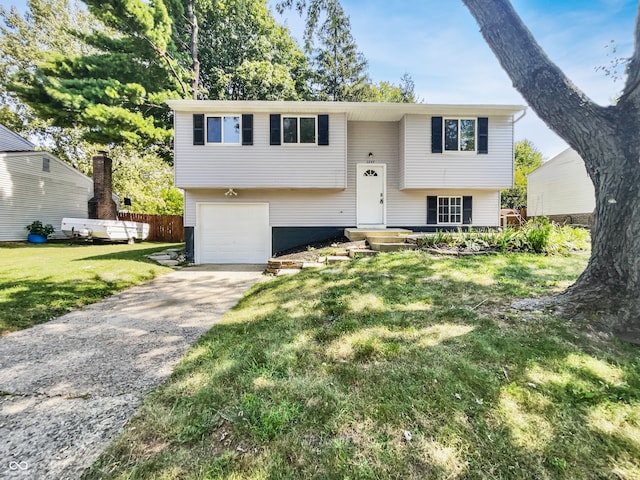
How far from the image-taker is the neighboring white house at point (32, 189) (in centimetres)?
1298

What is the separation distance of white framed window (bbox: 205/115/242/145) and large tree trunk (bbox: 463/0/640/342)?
7202 millimetres

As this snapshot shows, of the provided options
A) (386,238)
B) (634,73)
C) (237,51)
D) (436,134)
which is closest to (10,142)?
(237,51)

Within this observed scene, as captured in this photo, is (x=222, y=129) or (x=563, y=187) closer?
(x=222, y=129)

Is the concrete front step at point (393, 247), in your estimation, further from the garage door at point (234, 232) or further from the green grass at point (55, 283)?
the green grass at point (55, 283)

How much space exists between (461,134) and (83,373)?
1034 centimetres

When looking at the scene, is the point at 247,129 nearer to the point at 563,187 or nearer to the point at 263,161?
the point at 263,161

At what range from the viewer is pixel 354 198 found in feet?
31.9

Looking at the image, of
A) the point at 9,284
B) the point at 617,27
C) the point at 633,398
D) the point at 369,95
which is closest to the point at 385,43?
the point at 617,27

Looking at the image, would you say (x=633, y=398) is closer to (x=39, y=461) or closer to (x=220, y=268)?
(x=39, y=461)

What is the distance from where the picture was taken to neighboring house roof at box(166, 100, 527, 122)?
8.67 metres

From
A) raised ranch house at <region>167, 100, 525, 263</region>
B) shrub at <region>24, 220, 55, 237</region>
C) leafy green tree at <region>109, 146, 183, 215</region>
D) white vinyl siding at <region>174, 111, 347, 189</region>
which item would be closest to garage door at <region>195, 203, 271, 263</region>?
raised ranch house at <region>167, 100, 525, 263</region>

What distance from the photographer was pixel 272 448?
162cm

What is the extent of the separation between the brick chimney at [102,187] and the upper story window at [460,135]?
15329 millimetres

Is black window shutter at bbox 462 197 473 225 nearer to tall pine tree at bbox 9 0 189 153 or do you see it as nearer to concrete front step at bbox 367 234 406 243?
concrete front step at bbox 367 234 406 243
